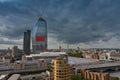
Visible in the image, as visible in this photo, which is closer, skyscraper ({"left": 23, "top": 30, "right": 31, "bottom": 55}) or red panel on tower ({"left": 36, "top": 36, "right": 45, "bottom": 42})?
red panel on tower ({"left": 36, "top": 36, "right": 45, "bottom": 42})

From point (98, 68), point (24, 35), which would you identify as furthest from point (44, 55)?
point (24, 35)

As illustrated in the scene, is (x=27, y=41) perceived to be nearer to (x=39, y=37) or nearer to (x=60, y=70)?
(x=39, y=37)

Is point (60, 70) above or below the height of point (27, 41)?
below

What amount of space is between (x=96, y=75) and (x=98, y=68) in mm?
13412

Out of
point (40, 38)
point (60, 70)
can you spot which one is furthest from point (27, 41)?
point (60, 70)

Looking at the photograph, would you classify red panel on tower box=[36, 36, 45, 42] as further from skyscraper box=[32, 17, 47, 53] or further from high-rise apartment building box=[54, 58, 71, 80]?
high-rise apartment building box=[54, 58, 71, 80]

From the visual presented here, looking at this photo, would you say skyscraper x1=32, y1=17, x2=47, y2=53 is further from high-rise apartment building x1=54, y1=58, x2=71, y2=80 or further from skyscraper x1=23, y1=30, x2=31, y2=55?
high-rise apartment building x1=54, y1=58, x2=71, y2=80

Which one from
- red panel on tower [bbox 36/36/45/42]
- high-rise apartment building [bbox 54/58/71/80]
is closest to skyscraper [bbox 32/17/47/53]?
red panel on tower [bbox 36/36/45/42]

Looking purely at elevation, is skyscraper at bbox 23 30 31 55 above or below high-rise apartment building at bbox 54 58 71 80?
above

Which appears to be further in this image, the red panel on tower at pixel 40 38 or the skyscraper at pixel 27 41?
the skyscraper at pixel 27 41

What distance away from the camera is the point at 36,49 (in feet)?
262

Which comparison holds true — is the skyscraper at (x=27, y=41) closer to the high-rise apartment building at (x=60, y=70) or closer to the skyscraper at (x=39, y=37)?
the skyscraper at (x=39, y=37)

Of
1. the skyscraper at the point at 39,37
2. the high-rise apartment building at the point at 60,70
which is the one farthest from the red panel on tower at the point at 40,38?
the high-rise apartment building at the point at 60,70

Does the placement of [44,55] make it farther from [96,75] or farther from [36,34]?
[96,75]
